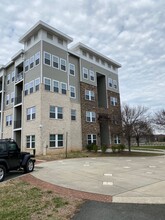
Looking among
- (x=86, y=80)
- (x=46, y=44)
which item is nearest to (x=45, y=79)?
(x=46, y=44)

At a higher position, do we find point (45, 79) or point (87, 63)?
point (87, 63)

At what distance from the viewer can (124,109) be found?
23.6 metres

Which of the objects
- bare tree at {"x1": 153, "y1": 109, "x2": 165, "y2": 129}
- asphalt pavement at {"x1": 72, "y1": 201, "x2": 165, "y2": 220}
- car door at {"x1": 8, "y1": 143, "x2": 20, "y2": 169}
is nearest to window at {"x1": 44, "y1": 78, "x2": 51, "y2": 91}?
car door at {"x1": 8, "y1": 143, "x2": 20, "y2": 169}

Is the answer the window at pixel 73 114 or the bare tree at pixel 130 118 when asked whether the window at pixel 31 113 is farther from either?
the bare tree at pixel 130 118

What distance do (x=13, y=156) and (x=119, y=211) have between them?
21.6ft

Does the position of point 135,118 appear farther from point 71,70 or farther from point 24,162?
point 24,162

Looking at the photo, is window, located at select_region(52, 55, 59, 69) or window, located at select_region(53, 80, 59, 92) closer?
window, located at select_region(53, 80, 59, 92)

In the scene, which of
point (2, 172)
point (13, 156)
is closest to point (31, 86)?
point (13, 156)

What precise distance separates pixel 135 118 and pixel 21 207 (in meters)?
19.1

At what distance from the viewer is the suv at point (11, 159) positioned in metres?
9.01

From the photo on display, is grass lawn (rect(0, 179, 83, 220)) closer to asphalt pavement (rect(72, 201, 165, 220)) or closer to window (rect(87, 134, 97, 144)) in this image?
asphalt pavement (rect(72, 201, 165, 220))

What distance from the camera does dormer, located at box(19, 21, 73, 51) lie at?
2345cm

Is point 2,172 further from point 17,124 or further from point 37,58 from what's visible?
point 17,124

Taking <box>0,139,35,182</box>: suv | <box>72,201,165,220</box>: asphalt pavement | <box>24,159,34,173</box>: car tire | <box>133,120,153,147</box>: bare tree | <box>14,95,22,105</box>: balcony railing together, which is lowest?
<box>72,201,165,220</box>: asphalt pavement
